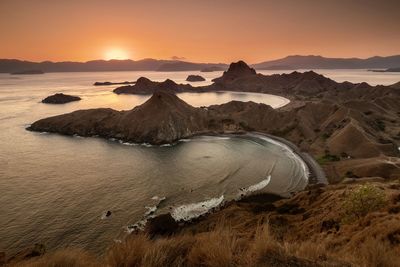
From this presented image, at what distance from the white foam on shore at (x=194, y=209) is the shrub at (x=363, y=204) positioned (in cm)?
2722

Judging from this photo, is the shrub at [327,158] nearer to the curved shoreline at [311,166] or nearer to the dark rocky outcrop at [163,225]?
the curved shoreline at [311,166]

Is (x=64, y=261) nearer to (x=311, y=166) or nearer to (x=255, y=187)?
(x=255, y=187)

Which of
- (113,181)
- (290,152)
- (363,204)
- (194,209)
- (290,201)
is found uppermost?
(363,204)

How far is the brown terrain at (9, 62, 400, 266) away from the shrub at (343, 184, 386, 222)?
90 mm

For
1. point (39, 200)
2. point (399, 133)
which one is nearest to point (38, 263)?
point (39, 200)

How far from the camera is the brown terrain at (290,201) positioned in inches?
317

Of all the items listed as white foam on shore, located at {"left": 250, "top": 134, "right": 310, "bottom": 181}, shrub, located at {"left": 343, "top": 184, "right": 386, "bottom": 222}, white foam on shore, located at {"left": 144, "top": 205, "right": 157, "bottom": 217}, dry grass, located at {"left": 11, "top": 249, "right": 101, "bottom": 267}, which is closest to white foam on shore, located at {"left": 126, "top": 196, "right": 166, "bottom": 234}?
white foam on shore, located at {"left": 144, "top": 205, "right": 157, "bottom": 217}

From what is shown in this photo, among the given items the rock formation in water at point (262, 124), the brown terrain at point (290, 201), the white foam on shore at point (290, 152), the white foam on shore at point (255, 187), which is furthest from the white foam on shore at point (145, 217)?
the rock formation in water at point (262, 124)

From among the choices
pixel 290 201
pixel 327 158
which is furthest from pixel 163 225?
pixel 327 158

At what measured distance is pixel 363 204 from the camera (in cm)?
2719

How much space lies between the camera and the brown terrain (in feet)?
26.4

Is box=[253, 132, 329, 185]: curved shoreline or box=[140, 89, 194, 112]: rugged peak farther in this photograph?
box=[140, 89, 194, 112]: rugged peak

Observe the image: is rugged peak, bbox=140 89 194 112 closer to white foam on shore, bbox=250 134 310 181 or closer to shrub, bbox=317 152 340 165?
white foam on shore, bbox=250 134 310 181

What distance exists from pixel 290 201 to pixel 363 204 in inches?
848
